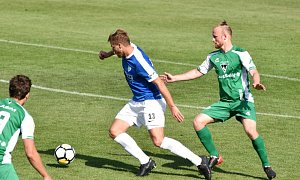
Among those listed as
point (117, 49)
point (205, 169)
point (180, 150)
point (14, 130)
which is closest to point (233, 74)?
point (180, 150)

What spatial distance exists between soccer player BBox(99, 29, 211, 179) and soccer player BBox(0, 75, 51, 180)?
344cm

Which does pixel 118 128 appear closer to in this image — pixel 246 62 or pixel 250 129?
pixel 250 129

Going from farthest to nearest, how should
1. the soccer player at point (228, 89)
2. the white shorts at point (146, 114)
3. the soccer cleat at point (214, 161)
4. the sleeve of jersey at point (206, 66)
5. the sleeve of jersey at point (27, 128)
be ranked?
the sleeve of jersey at point (206, 66), the soccer cleat at point (214, 161), the soccer player at point (228, 89), the white shorts at point (146, 114), the sleeve of jersey at point (27, 128)

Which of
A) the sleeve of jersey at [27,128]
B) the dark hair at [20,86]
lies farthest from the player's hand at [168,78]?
the sleeve of jersey at [27,128]

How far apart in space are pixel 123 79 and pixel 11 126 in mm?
12290

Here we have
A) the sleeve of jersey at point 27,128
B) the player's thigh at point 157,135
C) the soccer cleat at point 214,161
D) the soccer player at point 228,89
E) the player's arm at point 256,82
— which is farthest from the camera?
the soccer cleat at point 214,161

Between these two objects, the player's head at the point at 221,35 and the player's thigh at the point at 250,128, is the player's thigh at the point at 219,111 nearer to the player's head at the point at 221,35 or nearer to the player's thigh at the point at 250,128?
the player's thigh at the point at 250,128

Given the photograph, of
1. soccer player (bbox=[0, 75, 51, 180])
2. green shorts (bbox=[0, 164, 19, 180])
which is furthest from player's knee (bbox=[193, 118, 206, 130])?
green shorts (bbox=[0, 164, 19, 180])

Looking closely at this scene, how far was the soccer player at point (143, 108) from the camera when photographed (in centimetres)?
1470

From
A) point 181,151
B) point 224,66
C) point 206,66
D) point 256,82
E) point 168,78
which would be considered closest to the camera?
point 256,82

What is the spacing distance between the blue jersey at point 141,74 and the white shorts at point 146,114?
10 cm

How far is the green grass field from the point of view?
16000 mm

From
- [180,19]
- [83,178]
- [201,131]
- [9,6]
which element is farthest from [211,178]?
[9,6]

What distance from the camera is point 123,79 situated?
23.6 metres
